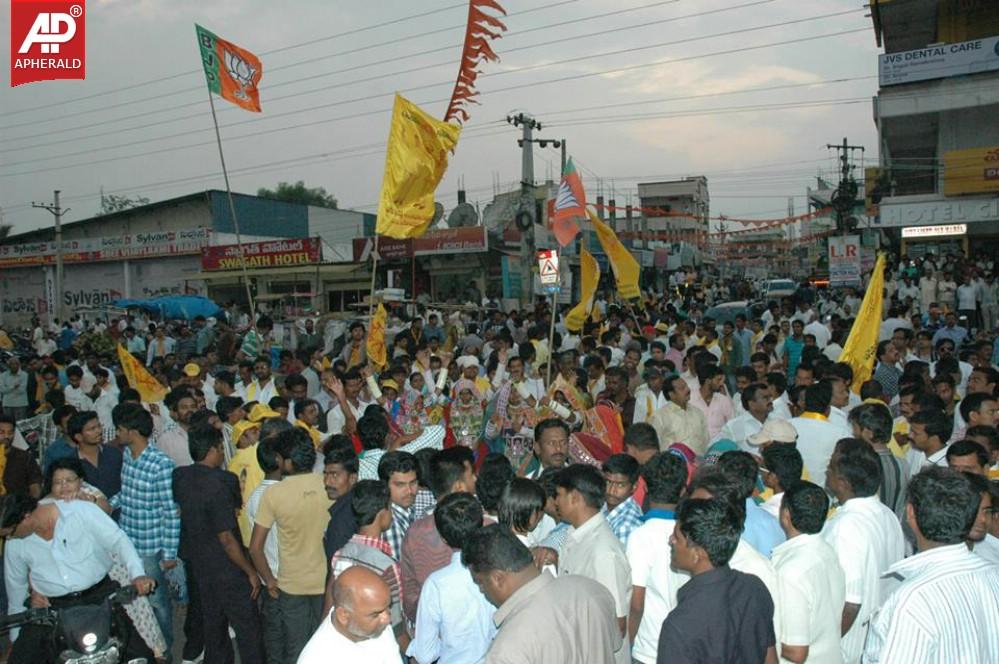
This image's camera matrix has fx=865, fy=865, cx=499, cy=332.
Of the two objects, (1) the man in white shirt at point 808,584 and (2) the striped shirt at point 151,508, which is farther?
(2) the striped shirt at point 151,508

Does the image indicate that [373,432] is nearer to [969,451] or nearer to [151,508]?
[151,508]

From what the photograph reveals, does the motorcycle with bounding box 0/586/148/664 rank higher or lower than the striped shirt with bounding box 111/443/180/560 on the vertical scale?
lower

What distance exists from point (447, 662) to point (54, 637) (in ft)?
6.97

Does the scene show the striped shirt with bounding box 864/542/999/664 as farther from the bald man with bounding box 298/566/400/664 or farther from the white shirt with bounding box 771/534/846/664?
the bald man with bounding box 298/566/400/664

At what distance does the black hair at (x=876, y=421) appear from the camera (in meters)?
5.55

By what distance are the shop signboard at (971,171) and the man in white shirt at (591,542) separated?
2694 cm

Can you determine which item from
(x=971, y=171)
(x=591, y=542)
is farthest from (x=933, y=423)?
(x=971, y=171)

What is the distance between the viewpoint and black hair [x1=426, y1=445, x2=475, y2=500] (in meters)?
4.82

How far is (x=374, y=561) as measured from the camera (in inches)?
158

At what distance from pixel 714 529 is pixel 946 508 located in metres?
0.84

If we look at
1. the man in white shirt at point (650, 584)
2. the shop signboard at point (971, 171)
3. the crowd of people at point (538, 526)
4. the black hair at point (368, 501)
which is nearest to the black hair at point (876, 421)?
the crowd of people at point (538, 526)

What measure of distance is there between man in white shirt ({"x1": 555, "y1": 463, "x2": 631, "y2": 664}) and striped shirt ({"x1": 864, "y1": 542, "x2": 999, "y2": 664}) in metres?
1.11

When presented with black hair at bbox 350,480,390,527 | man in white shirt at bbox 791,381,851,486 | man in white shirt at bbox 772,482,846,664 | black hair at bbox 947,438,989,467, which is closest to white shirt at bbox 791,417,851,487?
man in white shirt at bbox 791,381,851,486

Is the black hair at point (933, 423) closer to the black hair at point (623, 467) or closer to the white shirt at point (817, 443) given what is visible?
the white shirt at point (817, 443)
